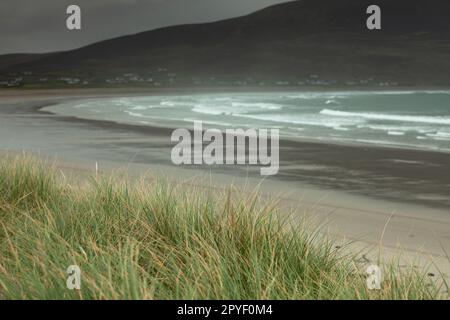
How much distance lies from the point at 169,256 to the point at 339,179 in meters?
8.13

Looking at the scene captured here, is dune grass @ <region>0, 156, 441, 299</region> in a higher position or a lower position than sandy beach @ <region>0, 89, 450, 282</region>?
higher

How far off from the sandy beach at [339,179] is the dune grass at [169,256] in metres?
0.56

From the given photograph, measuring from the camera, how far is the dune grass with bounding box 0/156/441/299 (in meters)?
4.75

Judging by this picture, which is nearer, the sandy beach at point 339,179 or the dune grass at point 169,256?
the dune grass at point 169,256

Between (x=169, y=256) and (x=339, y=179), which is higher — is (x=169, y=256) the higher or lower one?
the higher one

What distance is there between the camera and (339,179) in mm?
A: 13461

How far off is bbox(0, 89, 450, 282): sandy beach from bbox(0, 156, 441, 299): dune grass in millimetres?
556

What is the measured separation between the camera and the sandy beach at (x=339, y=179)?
8.47 m

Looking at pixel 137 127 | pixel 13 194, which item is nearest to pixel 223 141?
pixel 137 127

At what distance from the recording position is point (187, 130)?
26.0m

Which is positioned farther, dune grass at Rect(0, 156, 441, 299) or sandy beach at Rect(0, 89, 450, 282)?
sandy beach at Rect(0, 89, 450, 282)

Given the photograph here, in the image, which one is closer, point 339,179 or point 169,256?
point 169,256

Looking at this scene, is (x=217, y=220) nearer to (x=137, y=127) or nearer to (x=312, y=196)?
(x=312, y=196)

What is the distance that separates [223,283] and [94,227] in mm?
1904
